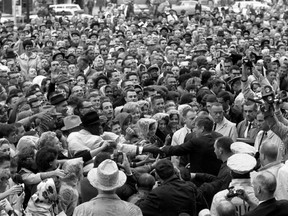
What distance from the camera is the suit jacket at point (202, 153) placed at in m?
9.95

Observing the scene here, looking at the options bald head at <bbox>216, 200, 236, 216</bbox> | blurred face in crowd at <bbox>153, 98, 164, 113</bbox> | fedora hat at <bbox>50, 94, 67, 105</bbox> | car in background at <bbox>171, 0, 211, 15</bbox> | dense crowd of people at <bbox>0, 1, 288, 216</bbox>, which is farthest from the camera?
car in background at <bbox>171, 0, 211, 15</bbox>

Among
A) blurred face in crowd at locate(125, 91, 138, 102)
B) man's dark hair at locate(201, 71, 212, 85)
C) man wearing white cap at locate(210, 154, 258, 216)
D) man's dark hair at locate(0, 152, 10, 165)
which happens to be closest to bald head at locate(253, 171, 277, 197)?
man wearing white cap at locate(210, 154, 258, 216)

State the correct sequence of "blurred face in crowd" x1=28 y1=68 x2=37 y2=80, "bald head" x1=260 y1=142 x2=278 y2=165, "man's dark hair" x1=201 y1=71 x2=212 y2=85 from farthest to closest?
"blurred face in crowd" x1=28 y1=68 x2=37 y2=80 → "man's dark hair" x1=201 y1=71 x2=212 y2=85 → "bald head" x1=260 y1=142 x2=278 y2=165

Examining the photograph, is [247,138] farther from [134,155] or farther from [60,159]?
[60,159]

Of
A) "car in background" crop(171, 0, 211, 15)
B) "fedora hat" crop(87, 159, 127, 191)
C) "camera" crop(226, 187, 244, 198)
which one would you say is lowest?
"car in background" crop(171, 0, 211, 15)

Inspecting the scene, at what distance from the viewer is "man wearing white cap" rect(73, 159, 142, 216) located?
24.1 ft

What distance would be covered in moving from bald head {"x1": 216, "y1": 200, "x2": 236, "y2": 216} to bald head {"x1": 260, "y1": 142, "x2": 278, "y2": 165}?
4.45 feet

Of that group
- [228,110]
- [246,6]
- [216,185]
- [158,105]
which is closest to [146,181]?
[216,185]

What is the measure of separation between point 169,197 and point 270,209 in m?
1.12

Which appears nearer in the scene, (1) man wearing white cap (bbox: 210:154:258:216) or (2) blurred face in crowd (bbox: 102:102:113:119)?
(1) man wearing white cap (bbox: 210:154:258:216)

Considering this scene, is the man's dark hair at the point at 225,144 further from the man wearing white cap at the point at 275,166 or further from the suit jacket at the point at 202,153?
the suit jacket at the point at 202,153

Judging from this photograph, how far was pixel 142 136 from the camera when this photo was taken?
11.1 meters

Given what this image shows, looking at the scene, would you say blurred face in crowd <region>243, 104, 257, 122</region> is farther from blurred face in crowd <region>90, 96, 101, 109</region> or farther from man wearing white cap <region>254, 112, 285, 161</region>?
blurred face in crowd <region>90, 96, 101, 109</region>

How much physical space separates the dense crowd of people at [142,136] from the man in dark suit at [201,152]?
0.04ft
